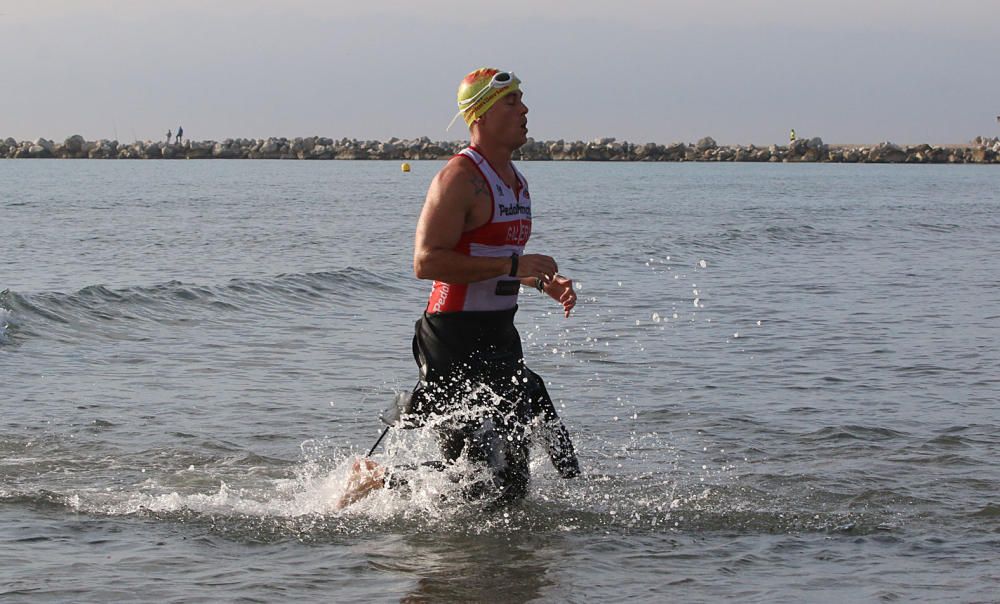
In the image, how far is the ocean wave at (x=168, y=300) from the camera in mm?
13727

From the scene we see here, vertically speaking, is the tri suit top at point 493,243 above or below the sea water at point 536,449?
above

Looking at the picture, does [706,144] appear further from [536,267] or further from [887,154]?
[536,267]

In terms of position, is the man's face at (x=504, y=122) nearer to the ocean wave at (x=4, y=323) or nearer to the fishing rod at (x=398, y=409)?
the fishing rod at (x=398, y=409)

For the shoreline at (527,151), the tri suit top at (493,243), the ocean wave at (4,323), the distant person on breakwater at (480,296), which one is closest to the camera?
the distant person on breakwater at (480,296)

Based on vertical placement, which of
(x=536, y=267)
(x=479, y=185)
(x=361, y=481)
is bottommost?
(x=361, y=481)

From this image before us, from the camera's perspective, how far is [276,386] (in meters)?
10.2

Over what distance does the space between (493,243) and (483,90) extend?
682 mm

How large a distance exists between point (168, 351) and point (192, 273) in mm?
7808

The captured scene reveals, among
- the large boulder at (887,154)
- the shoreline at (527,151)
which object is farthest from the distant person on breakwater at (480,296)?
the large boulder at (887,154)

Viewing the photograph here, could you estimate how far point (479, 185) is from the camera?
5.66 metres

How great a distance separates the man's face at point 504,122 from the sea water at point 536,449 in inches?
63.5

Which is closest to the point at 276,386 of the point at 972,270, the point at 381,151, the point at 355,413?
the point at 355,413

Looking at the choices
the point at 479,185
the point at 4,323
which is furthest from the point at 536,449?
the point at 4,323

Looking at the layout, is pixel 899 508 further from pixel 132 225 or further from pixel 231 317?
pixel 132 225
